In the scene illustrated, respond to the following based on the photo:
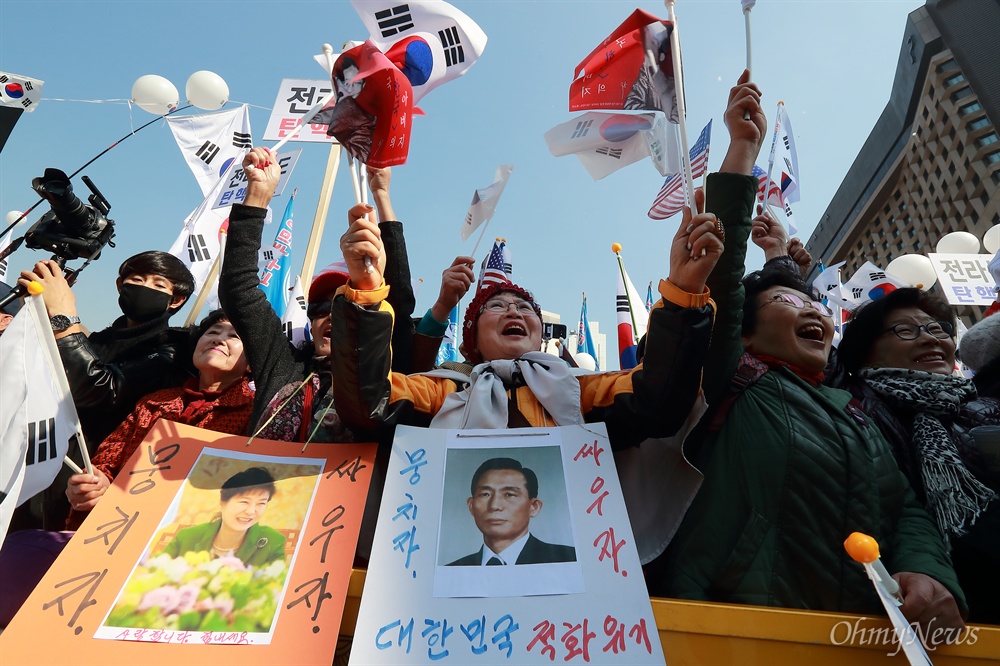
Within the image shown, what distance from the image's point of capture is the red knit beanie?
7.52ft

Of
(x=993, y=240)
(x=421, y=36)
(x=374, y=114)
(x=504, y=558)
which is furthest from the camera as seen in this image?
(x=993, y=240)

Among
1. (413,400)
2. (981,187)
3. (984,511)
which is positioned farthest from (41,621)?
(981,187)

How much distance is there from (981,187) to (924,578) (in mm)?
22216

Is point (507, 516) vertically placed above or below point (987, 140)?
below

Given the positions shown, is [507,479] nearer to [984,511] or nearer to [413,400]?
[413,400]

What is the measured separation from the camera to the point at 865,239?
2659 centimetres

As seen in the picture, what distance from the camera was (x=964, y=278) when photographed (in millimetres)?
5891

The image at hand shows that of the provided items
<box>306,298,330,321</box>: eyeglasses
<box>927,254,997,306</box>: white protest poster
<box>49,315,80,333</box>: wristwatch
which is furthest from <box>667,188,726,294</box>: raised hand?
<box>927,254,997,306</box>: white protest poster

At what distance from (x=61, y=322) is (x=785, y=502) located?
2.48m

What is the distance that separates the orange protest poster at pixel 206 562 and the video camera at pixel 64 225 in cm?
194

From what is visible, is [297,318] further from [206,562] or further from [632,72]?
[206,562]

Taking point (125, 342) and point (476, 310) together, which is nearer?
point (476, 310)

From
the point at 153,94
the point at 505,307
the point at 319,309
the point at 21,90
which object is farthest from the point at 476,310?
the point at 153,94

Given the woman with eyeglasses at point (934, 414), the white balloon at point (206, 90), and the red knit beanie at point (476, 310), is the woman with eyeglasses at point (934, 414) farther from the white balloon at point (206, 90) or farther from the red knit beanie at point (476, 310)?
the white balloon at point (206, 90)
